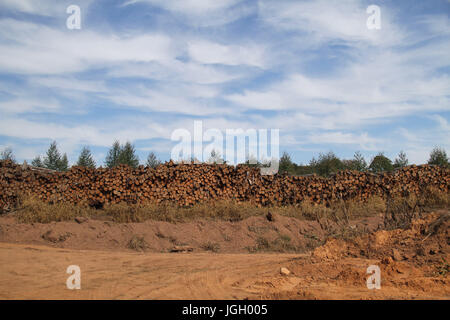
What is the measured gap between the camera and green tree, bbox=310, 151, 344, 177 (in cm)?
2805

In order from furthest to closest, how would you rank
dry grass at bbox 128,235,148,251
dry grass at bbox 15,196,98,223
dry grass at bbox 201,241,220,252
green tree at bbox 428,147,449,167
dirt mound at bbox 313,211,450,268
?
green tree at bbox 428,147,449,167, dry grass at bbox 15,196,98,223, dry grass at bbox 201,241,220,252, dry grass at bbox 128,235,148,251, dirt mound at bbox 313,211,450,268

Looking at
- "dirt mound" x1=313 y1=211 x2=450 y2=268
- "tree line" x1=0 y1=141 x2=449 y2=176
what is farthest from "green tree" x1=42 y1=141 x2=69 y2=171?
"dirt mound" x1=313 y1=211 x2=450 y2=268

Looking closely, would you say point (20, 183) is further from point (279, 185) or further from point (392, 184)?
point (392, 184)

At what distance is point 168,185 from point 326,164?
17.7 m

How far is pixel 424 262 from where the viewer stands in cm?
603

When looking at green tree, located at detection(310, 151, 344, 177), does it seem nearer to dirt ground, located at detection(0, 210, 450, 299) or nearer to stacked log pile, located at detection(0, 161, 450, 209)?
stacked log pile, located at detection(0, 161, 450, 209)

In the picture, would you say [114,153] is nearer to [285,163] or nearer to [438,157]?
[285,163]

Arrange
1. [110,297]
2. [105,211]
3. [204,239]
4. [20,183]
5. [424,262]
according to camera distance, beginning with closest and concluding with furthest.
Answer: [110,297] < [424,262] < [204,239] < [105,211] < [20,183]

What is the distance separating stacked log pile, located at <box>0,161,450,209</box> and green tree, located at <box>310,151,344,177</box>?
12231 millimetres

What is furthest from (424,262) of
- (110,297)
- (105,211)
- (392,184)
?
(392,184)

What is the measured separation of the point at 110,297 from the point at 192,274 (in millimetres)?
1794

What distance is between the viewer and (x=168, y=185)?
14008 mm

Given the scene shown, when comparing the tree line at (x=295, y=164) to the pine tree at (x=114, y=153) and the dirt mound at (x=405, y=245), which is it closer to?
the pine tree at (x=114, y=153)

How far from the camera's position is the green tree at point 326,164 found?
1104 inches
